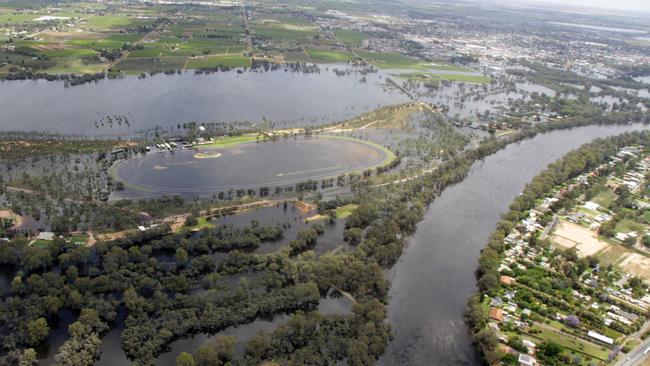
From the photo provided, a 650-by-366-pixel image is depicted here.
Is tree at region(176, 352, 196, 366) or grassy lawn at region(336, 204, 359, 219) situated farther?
grassy lawn at region(336, 204, 359, 219)

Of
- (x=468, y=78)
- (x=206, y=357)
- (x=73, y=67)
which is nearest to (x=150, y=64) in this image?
(x=73, y=67)

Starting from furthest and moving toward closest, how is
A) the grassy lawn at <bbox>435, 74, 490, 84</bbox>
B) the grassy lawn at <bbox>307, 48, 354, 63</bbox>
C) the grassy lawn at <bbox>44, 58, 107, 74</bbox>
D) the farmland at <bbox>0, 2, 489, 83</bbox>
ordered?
the grassy lawn at <bbox>307, 48, 354, 63</bbox> < the grassy lawn at <bbox>435, 74, 490, 84</bbox> < the farmland at <bbox>0, 2, 489, 83</bbox> < the grassy lawn at <bbox>44, 58, 107, 74</bbox>

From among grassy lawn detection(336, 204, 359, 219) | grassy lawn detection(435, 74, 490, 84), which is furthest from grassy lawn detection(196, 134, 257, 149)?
grassy lawn detection(435, 74, 490, 84)

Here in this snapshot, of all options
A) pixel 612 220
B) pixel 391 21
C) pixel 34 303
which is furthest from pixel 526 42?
pixel 34 303

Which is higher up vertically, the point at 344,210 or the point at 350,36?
the point at 350,36

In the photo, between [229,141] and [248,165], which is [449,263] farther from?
[229,141]

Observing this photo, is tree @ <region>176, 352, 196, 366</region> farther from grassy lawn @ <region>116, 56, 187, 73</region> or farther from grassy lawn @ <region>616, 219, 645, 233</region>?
grassy lawn @ <region>116, 56, 187, 73</region>
